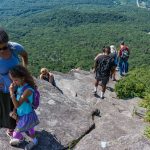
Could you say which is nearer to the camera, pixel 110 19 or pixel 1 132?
pixel 1 132

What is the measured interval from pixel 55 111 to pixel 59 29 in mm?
167981

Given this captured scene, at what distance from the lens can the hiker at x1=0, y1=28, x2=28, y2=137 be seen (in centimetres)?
653

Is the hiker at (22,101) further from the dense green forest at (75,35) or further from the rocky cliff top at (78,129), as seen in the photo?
the dense green forest at (75,35)

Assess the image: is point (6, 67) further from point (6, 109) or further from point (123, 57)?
point (123, 57)

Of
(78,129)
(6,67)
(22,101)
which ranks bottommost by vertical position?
(78,129)

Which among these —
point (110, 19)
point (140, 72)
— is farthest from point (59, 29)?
point (140, 72)

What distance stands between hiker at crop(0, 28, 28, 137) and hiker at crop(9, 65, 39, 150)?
0.72 feet

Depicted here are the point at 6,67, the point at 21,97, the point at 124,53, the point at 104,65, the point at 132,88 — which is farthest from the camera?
the point at 124,53

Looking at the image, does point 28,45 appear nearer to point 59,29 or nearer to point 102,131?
point 59,29

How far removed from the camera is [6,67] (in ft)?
22.1

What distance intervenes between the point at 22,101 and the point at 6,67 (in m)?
0.64

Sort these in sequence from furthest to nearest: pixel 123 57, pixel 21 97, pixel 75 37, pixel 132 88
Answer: pixel 75 37 → pixel 123 57 → pixel 132 88 → pixel 21 97

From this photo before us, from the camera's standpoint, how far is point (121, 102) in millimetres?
13031

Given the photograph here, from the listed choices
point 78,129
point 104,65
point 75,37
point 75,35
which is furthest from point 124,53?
point 75,35
